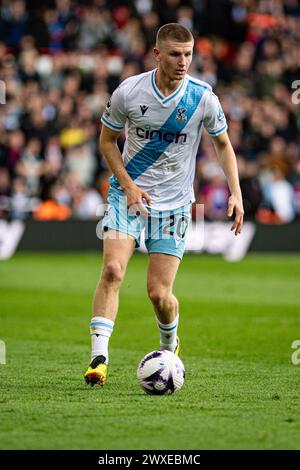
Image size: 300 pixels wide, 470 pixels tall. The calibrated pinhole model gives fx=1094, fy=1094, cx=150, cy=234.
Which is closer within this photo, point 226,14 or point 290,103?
point 290,103

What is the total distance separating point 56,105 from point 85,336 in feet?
39.9

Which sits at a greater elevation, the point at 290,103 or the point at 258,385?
the point at 290,103

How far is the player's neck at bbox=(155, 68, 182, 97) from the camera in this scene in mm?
8141

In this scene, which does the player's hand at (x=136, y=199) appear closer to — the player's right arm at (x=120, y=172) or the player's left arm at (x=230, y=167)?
the player's right arm at (x=120, y=172)

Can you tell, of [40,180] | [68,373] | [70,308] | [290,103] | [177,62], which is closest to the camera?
[177,62]

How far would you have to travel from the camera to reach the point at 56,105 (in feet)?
75.2

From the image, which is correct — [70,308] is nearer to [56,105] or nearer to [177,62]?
[177,62]

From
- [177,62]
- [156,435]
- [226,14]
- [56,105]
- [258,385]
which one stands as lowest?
[156,435]

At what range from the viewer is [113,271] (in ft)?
26.1

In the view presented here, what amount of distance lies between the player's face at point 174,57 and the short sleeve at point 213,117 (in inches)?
12.9

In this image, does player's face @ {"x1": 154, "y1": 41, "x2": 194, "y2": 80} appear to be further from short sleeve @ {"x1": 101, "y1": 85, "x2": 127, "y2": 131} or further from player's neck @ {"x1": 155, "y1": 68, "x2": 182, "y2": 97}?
short sleeve @ {"x1": 101, "y1": 85, "x2": 127, "y2": 131}

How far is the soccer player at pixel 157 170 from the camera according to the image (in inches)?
315

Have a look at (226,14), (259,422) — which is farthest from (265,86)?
(259,422)

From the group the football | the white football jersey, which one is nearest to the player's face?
the white football jersey
